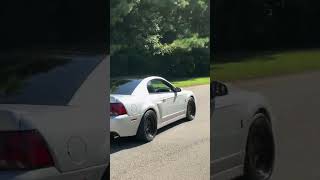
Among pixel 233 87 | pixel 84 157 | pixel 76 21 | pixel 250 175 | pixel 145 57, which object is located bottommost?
pixel 250 175

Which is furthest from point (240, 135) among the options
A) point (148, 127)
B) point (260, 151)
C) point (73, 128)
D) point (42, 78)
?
point (42, 78)

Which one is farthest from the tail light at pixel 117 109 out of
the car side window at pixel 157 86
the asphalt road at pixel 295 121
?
the asphalt road at pixel 295 121

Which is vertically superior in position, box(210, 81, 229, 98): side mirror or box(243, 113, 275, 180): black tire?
box(210, 81, 229, 98): side mirror

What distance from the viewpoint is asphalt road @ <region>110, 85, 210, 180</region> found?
1918mm

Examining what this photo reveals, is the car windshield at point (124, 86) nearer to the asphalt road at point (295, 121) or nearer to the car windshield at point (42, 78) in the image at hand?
the car windshield at point (42, 78)

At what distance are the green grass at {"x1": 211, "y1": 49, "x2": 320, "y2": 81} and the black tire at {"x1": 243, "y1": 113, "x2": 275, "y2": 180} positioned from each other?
20 centimetres

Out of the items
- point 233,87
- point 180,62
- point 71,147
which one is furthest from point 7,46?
point 233,87

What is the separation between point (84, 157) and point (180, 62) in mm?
517

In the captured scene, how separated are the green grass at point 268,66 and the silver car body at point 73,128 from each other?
1.62 ft

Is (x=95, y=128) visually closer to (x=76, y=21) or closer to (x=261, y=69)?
(x=76, y=21)

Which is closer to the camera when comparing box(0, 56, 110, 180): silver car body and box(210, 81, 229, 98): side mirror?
box(0, 56, 110, 180): silver car body

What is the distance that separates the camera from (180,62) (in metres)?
2.05

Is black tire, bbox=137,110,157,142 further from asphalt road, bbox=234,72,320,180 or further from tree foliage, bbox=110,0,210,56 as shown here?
asphalt road, bbox=234,72,320,180

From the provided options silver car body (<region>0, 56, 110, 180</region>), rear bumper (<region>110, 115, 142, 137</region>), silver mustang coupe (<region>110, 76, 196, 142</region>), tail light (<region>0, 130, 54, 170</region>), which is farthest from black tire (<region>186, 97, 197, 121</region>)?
tail light (<region>0, 130, 54, 170</region>)
